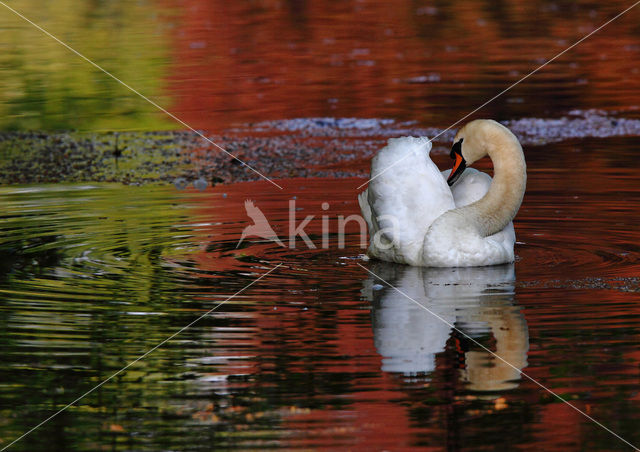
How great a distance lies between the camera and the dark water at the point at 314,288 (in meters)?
5.39

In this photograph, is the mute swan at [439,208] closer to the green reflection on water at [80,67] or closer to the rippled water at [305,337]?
the rippled water at [305,337]

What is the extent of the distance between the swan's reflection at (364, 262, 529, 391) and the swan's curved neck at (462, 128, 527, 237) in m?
0.49

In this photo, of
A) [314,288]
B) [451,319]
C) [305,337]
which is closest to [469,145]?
[314,288]

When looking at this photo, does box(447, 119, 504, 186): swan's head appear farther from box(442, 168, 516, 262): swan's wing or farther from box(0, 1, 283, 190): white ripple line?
box(0, 1, 283, 190): white ripple line

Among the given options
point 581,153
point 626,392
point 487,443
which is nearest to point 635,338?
point 626,392

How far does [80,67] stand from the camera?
851 inches

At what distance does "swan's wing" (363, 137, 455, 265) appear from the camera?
9.16m

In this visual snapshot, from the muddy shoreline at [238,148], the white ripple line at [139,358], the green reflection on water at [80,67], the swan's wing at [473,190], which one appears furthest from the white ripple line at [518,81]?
the green reflection on water at [80,67]

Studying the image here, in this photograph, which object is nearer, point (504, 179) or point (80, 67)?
point (504, 179)

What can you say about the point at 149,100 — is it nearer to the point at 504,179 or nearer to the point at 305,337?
the point at 504,179

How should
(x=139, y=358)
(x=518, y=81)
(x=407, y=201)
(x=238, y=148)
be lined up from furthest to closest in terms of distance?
1. (x=518, y=81)
2. (x=238, y=148)
3. (x=407, y=201)
4. (x=139, y=358)

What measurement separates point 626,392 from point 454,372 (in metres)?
0.84

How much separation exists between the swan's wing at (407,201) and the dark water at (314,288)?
8.3 inches

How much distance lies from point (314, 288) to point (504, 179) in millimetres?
2082
